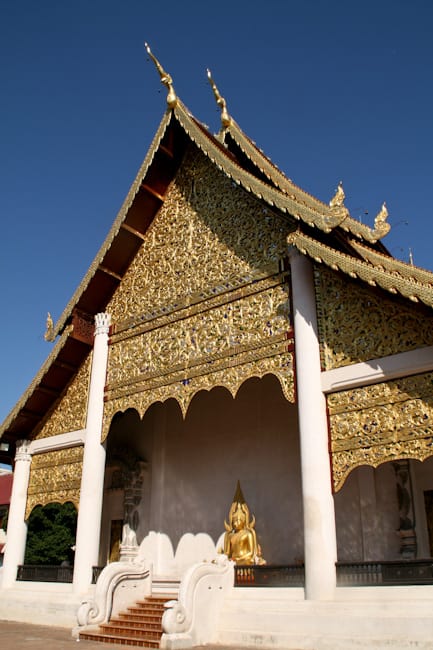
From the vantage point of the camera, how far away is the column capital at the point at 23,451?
9.66m

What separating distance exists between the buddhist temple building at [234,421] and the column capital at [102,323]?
0.09 feet

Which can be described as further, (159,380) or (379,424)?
(159,380)

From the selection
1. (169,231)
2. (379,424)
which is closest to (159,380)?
(169,231)

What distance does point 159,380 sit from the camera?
8.00 meters

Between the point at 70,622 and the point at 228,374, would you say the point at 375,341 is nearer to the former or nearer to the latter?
the point at 228,374

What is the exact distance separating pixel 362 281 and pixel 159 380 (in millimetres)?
3099

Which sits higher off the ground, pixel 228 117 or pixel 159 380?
pixel 228 117

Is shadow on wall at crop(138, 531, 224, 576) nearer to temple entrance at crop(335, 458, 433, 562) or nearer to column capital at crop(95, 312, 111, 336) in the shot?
temple entrance at crop(335, 458, 433, 562)

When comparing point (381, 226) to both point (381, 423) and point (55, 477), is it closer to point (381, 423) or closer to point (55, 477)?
point (381, 423)

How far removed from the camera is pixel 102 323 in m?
9.18

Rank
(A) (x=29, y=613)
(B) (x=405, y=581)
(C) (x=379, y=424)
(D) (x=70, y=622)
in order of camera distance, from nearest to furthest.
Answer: (B) (x=405, y=581) → (C) (x=379, y=424) → (D) (x=70, y=622) → (A) (x=29, y=613)

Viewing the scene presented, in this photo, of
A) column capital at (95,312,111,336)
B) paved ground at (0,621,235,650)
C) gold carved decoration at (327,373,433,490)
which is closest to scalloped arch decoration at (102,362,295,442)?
gold carved decoration at (327,373,433,490)

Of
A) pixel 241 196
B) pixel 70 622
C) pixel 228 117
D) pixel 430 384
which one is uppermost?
pixel 228 117

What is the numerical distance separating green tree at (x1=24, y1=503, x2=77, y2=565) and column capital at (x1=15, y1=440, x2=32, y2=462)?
549cm
